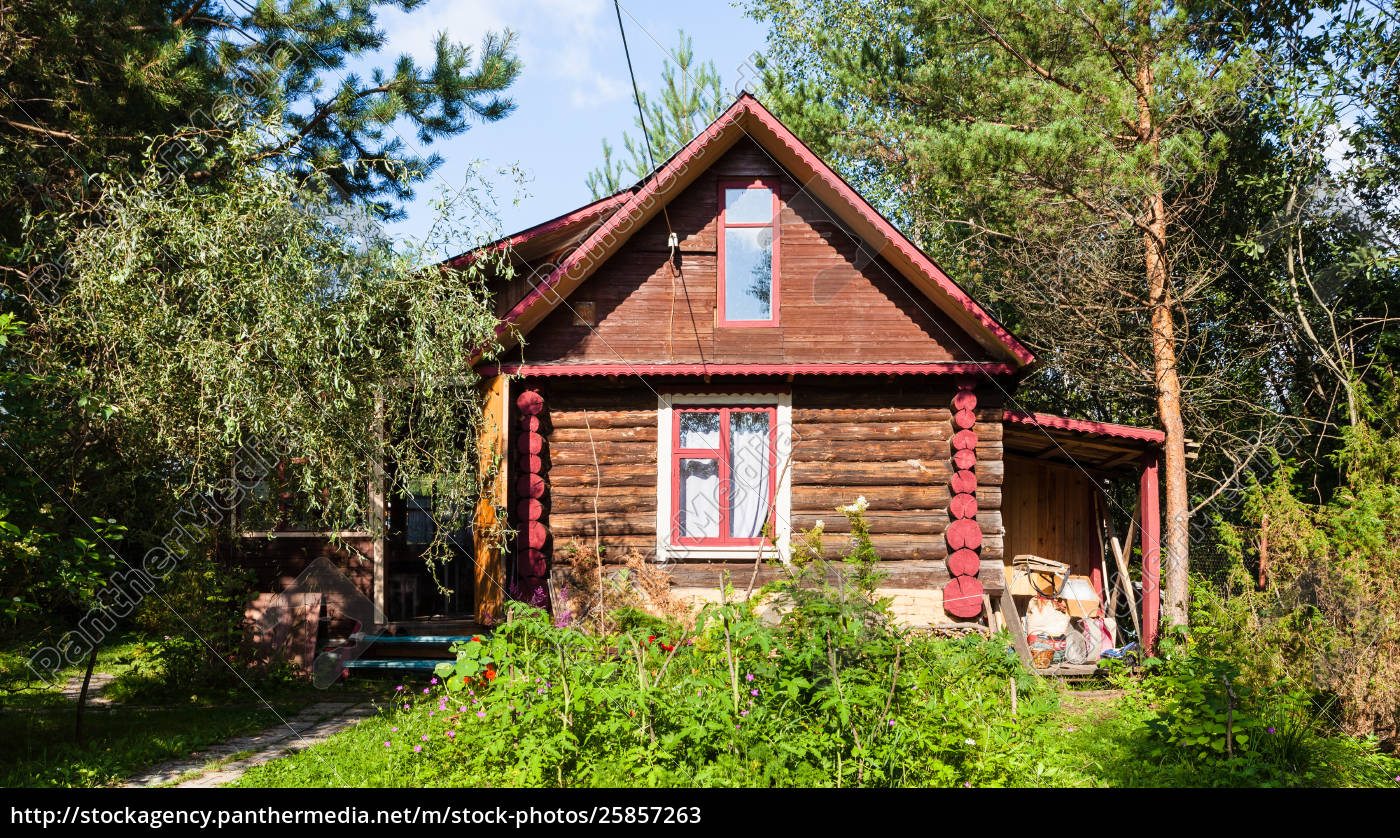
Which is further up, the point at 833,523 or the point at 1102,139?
the point at 1102,139

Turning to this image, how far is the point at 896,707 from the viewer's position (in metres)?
5.48

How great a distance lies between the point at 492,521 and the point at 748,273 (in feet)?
14.4

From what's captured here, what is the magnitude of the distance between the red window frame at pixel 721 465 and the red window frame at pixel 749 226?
106 centimetres

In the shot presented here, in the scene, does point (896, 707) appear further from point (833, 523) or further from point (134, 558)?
point (134, 558)

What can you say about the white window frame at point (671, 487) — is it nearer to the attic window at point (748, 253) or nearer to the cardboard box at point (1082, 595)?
the attic window at point (748, 253)

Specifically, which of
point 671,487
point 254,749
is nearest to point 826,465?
point 671,487

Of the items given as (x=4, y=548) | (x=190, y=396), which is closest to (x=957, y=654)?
(x=190, y=396)

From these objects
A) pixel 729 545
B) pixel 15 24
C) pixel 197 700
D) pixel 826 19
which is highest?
pixel 826 19

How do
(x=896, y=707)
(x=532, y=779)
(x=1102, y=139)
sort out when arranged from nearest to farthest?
(x=532, y=779), (x=896, y=707), (x=1102, y=139)

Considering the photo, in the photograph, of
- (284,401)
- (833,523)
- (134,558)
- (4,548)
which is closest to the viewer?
(4,548)

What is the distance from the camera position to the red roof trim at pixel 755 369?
1052cm

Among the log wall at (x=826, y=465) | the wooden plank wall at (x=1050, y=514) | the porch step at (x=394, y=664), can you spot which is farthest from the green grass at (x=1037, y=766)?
the wooden plank wall at (x=1050, y=514)

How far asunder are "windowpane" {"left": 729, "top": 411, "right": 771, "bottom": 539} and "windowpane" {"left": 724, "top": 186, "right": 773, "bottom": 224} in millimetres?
2767
